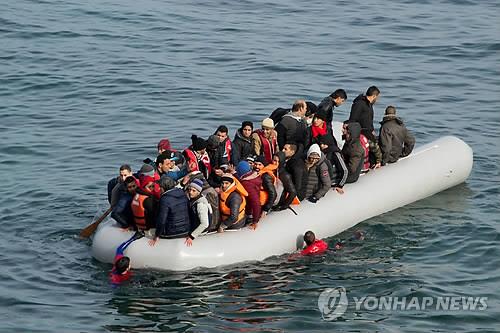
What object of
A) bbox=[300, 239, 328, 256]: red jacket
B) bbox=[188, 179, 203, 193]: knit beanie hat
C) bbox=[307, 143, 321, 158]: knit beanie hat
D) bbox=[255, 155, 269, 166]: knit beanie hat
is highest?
bbox=[307, 143, 321, 158]: knit beanie hat

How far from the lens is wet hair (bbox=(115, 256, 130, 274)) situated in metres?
15.8

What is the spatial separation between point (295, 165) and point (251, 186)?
1.17 metres

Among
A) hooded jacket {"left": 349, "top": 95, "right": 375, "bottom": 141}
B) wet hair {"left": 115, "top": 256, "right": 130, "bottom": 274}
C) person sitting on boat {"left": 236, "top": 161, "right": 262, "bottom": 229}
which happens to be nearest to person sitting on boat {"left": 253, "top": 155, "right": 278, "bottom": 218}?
person sitting on boat {"left": 236, "top": 161, "right": 262, "bottom": 229}

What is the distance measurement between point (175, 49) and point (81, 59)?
9.40 feet

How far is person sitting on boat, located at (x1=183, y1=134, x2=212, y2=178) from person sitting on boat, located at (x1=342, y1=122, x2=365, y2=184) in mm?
2474

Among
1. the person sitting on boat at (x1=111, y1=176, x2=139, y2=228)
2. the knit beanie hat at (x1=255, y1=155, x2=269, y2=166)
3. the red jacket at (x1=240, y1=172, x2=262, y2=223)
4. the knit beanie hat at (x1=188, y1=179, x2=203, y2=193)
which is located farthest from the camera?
the knit beanie hat at (x1=255, y1=155, x2=269, y2=166)

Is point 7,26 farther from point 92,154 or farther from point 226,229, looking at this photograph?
point 226,229

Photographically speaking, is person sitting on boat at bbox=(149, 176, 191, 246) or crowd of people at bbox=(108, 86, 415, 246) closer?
person sitting on boat at bbox=(149, 176, 191, 246)

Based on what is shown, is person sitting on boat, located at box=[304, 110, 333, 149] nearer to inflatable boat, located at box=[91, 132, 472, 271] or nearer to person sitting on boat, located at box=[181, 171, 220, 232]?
inflatable boat, located at box=[91, 132, 472, 271]

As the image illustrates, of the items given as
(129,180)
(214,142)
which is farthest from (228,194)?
(129,180)

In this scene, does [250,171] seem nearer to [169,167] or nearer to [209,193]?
[209,193]

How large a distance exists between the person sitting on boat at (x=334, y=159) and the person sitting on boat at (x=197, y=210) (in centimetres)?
271

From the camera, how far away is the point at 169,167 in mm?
16594

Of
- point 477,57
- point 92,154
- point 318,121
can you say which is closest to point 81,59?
point 92,154
